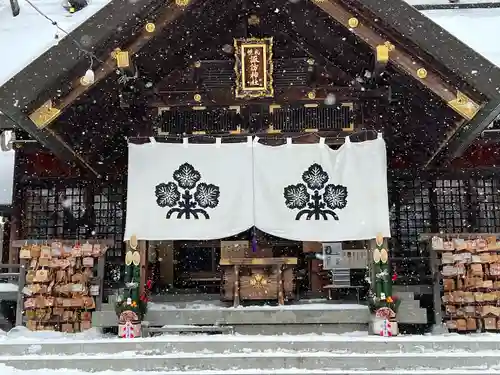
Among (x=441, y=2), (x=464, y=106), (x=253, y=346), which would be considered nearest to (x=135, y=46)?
(x=253, y=346)

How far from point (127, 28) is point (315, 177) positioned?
3987 millimetres

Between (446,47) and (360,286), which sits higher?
(446,47)

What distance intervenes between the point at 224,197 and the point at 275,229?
3.42ft

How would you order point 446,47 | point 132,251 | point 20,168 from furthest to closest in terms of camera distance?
1. point 20,168
2. point 132,251
3. point 446,47

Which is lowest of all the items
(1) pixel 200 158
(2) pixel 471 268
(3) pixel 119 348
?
(3) pixel 119 348

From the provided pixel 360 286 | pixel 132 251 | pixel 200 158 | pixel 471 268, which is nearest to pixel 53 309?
pixel 132 251

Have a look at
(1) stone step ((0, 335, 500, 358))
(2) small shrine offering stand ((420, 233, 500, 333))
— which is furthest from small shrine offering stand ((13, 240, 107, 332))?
(2) small shrine offering stand ((420, 233, 500, 333))

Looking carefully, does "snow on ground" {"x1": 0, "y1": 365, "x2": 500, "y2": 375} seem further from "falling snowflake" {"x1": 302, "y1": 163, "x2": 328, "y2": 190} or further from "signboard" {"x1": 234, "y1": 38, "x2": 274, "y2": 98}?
"signboard" {"x1": 234, "y1": 38, "x2": 274, "y2": 98}

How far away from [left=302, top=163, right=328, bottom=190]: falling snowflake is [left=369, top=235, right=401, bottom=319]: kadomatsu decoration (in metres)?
1.35

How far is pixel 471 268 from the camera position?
9.99 m

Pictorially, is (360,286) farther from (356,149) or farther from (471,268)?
(356,149)

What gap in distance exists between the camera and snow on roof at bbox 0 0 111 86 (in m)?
20.0

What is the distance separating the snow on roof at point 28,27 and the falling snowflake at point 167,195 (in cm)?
1080

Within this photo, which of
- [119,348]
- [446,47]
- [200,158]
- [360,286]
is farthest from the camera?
[360,286]
